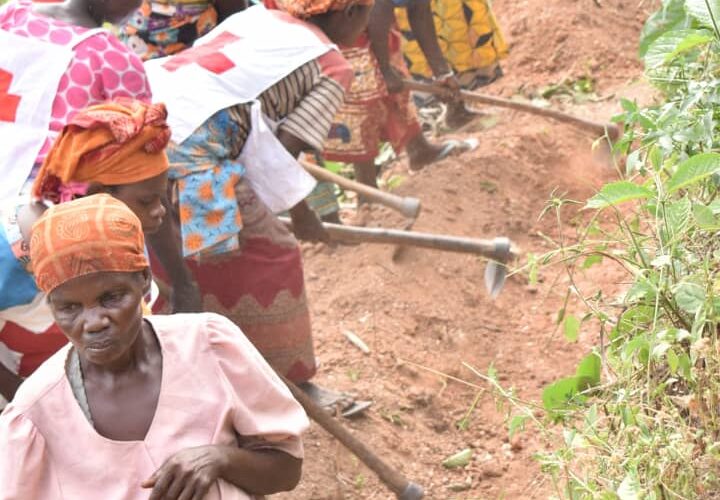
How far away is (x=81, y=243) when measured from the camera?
213 cm

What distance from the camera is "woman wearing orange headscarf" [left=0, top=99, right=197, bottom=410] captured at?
2852 mm

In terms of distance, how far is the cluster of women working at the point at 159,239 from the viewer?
7.11ft

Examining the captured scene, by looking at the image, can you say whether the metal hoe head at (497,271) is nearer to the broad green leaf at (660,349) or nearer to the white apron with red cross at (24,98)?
the white apron with red cross at (24,98)

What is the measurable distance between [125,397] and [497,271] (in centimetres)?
317

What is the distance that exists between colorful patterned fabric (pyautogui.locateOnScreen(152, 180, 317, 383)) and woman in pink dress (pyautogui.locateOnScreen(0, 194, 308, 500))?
1.60m

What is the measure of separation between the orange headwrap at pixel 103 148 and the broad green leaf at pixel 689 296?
1.39 metres

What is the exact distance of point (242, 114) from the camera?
377 cm

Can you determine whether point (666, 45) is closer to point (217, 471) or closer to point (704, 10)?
point (704, 10)

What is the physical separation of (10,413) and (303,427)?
56cm

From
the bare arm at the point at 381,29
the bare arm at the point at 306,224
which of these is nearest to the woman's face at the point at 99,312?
the bare arm at the point at 306,224

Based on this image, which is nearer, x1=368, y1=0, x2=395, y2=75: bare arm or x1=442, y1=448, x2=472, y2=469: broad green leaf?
x1=442, y1=448, x2=472, y2=469: broad green leaf

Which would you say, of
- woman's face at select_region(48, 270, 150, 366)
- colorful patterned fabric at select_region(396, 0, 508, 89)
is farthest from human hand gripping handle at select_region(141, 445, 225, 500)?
colorful patterned fabric at select_region(396, 0, 508, 89)

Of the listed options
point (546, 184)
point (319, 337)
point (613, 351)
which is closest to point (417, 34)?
point (546, 184)

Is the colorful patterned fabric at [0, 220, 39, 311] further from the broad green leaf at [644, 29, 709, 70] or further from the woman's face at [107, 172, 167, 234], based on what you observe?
the broad green leaf at [644, 29, 709, 70]
